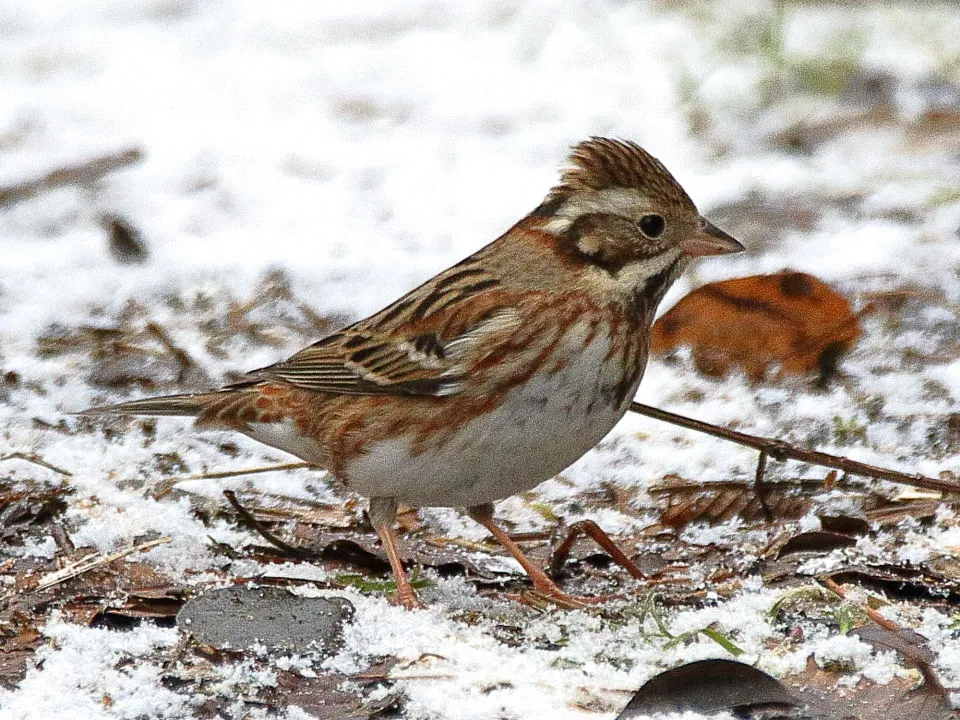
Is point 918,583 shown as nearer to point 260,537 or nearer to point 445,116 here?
point 260,537

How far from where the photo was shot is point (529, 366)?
4656mm

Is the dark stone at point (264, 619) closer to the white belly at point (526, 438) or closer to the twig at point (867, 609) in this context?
the white belly at point (526, 438)

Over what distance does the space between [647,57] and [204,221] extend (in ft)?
11.1

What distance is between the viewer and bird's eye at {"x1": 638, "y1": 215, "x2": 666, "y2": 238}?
4.93m

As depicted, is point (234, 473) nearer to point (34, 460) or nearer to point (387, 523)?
point (34, 460)

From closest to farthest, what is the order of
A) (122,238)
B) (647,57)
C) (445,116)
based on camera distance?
1. (122,238)
2. (445,116)
3. (647,57)

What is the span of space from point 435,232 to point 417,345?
3.13m

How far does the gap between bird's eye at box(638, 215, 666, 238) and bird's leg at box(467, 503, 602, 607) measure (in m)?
1.04

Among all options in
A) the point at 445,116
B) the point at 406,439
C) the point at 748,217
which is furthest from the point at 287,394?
the point at 445,116

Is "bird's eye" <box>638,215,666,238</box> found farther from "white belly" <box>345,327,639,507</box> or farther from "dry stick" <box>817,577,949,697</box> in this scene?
"dry stick" <box>817,577,949,697</box>

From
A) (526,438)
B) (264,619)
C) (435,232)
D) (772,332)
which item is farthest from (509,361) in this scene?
(435,232)

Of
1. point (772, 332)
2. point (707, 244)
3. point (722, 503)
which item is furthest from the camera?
point (772, 332)

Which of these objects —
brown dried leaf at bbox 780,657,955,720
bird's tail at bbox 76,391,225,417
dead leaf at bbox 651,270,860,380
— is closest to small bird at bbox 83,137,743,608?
bird's tail at bbox 76,391,225,417

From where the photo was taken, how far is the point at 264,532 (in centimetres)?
509
